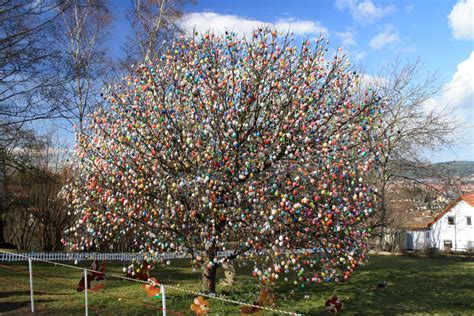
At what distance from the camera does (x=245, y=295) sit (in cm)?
1202

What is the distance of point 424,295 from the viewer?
1391cm

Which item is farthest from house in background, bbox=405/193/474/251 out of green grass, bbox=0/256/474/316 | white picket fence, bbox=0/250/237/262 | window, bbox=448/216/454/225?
white picket fence, bbox=0/250/237/262

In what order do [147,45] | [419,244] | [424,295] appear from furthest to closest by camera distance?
[419,244]
[147,45]
[424,295]

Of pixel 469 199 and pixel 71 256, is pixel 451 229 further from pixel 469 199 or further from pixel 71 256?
pixel 71 256

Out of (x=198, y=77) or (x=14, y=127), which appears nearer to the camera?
(x=198, y=77)

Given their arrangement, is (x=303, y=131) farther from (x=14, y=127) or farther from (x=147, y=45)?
(x=147, y=45)

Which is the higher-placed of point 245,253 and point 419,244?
point 245,253

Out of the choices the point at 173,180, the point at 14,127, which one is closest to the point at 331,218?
the point at 173,180

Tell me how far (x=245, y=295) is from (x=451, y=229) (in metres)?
51.7

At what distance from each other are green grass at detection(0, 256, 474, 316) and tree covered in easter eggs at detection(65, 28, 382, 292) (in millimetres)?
1694

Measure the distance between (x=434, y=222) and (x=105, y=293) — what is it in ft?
179

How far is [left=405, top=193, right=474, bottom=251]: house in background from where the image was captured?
52156 millimetres

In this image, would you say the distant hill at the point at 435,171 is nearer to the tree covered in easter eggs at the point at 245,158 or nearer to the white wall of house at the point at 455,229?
the tree covered in easter eggs at the point at 245,158

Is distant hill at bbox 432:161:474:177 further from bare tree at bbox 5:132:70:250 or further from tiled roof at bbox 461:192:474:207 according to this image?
bare tree at bbox 5:132:70:250
